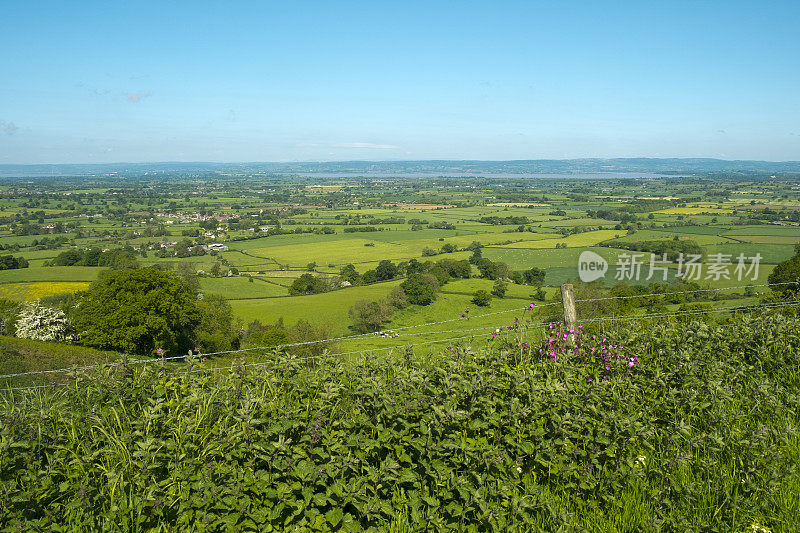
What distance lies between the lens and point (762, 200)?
357 feet

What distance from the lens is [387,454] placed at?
3.60 metres

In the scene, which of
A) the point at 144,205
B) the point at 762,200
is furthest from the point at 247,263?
the point at 762,200

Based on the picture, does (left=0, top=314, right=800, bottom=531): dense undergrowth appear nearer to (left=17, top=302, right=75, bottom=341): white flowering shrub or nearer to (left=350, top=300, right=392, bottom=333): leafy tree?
(left=17, top=302, right=75, bottom=341): white flowering shrub

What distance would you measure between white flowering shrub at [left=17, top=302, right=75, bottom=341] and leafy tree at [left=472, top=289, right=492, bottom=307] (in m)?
31.5

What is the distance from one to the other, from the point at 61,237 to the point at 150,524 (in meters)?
99.9

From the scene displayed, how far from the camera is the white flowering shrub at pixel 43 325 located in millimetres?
28406

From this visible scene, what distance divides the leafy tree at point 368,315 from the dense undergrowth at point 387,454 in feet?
121

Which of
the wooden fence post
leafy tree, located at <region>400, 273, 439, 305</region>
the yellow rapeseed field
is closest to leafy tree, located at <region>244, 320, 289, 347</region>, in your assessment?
leafy tree, located at <region>400, 273, 439, 305</region>

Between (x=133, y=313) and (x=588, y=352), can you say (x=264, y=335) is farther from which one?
(x=588, y=352)

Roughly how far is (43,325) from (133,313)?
16.6ft

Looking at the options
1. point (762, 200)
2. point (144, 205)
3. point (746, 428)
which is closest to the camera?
point (746, 428)

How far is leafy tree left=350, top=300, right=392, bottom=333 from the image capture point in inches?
1651

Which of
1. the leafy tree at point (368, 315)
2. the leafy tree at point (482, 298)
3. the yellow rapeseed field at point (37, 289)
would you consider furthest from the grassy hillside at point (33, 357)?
the leafy tree at point (482, 298)

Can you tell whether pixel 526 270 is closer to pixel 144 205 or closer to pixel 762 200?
pixel 762 200
